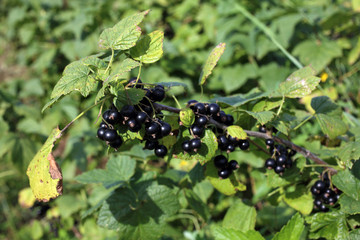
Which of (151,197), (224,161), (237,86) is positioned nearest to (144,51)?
(224,161)

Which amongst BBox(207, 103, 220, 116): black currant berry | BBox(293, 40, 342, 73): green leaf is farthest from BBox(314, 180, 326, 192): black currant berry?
BBox(293, 40, 342, 73): green leaf

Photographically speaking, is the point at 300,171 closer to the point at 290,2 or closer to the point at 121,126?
the point at 121,126

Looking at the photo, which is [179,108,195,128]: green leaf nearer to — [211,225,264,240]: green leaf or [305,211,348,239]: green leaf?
[211,225,264,240]: green leaf

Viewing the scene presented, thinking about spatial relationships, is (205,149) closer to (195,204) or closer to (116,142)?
(116,142)

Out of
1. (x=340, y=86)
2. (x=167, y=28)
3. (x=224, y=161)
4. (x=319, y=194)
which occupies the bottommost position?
(x=167, y=28)

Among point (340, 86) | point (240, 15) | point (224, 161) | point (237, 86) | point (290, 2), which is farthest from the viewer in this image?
point (290, 2)

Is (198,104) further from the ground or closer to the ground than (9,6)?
further from the ground
